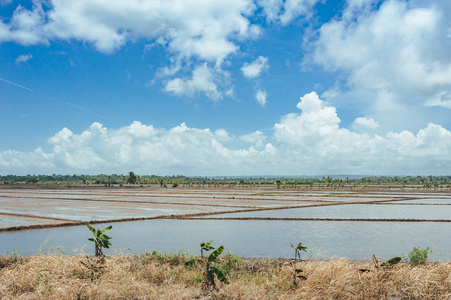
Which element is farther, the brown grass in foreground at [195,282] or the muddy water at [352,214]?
the muddy water at [352,214]

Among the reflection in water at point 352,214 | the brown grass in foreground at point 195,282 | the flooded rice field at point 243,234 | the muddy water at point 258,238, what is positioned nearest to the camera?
the brown grass in foreground at point 195,282

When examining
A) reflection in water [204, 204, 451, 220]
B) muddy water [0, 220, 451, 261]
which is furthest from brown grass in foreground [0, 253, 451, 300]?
reflection in water [204, 204, 451, 220]

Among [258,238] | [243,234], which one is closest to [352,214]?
[243,234]

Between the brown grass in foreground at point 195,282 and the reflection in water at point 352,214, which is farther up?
the brown grass in foreground at point 195,282

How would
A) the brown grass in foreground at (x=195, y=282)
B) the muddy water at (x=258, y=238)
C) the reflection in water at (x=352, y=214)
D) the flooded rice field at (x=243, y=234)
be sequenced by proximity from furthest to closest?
the reflection in water at (x=352, y=214), the flooded rice field at (x=243, y=234), the muddy water at (x=258, y=238), the brown grass in foreground at (x=195, y=282)

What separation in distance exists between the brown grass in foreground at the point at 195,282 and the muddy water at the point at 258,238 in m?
2.24

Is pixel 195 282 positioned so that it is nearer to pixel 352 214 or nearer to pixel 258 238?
pixel 258 238

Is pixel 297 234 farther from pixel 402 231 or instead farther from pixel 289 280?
pixel 289 280

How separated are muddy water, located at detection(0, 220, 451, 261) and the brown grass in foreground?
7.34 ft

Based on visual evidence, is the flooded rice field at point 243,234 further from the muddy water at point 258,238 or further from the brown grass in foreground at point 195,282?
the brown grass in foreground at point 195,282

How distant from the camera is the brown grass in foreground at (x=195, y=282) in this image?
6379 millimetres

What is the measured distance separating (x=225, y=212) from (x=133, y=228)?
7853 mm

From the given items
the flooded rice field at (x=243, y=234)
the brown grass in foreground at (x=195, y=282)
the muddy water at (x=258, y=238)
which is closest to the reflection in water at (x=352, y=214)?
the flooded rice field at (x=243, y=234)

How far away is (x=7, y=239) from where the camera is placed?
532 inches
